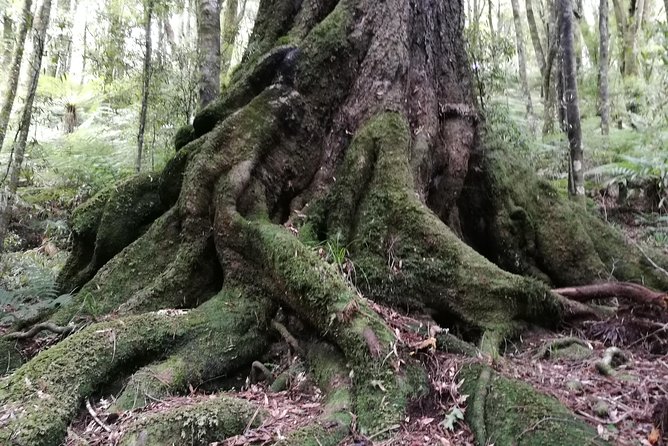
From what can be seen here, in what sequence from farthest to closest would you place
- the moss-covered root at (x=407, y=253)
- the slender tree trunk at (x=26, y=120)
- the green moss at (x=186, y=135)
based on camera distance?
the slender tree trunk at (x=26, y=120) < the green moss at (x=186, y=135) < the moss-covered root at (x=407, y=253)

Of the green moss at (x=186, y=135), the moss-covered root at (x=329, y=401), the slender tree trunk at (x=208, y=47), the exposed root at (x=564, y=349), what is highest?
the slender tree trunk at (x=208, y=47)

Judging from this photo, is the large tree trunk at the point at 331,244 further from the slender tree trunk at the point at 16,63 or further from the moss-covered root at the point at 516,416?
the slender tree trunk at the point at 16,63

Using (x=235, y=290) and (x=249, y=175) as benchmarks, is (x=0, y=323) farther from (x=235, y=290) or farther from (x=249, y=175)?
(x=249, y=175)

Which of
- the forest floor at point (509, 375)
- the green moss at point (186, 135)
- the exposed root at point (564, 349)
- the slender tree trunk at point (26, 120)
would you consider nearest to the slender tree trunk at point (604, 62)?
the exposed root at point (564, 349)

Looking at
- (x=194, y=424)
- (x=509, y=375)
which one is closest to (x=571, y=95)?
(x=509, y=375)

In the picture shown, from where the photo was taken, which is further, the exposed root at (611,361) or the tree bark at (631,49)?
the tree bark at (631,49)

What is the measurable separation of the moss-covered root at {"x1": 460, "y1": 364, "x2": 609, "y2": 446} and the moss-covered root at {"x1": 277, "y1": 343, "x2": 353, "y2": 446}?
0.77 meters

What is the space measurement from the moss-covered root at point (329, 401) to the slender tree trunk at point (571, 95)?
4618 mm

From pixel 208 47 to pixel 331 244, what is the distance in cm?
556

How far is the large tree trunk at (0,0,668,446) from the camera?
3.36m

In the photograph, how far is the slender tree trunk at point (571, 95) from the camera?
657 cm

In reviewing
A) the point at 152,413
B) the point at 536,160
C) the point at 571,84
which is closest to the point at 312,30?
the point at 571,84

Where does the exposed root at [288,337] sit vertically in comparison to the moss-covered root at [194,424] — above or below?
above

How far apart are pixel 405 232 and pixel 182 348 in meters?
2.15
